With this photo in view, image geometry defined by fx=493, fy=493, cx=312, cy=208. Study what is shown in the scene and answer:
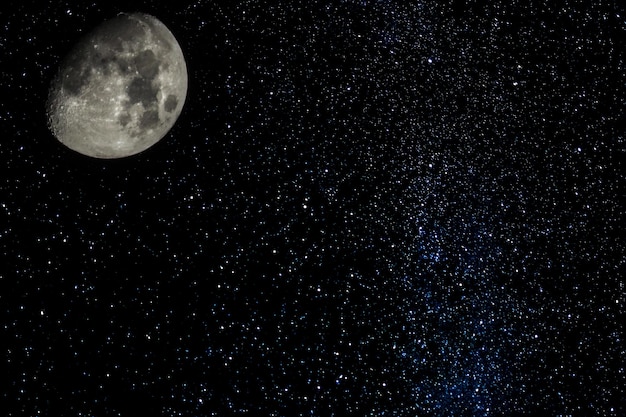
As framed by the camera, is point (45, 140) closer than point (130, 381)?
Yes

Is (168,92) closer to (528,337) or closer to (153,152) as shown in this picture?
(153,152)

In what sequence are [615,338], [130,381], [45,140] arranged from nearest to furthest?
[45,140] → [130,381] → [615,338]

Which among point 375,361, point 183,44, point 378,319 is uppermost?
point 183,44

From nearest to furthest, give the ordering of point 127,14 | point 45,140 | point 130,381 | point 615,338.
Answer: point 127,14 < point 45,140 < point 130,381 < point 615,338

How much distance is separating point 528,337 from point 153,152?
1.30 meters

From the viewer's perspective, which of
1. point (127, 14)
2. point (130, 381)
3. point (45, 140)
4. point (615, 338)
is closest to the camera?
point (127, 14)

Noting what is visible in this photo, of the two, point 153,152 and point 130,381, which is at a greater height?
point 153,152

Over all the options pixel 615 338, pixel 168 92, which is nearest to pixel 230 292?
pixel 168 92

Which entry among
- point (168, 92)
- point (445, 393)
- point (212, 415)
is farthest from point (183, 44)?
point (445, 393)

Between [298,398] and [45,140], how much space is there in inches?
42.0

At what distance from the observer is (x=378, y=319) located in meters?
1.55

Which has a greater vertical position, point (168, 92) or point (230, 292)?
point (168, 92)

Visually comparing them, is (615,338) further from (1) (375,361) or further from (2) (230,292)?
(2) (230,292)

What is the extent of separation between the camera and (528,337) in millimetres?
1550
